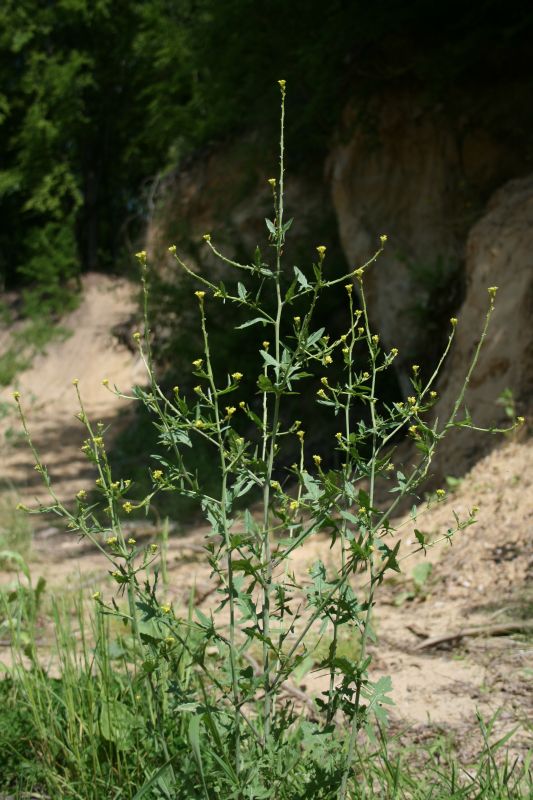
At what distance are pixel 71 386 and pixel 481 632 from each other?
11166 millimetres

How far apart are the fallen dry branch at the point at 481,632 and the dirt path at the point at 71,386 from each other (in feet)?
23.9

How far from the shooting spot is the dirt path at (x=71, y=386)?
39.9 ft

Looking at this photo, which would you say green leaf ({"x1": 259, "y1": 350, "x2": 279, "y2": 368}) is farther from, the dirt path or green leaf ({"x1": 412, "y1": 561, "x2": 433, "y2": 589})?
the dirt path

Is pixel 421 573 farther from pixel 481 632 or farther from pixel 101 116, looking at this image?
pixel 101 116

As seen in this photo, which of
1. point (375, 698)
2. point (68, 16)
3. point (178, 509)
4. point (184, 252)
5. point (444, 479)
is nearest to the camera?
point (375, 698)

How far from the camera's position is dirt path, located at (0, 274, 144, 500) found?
39.9 ft

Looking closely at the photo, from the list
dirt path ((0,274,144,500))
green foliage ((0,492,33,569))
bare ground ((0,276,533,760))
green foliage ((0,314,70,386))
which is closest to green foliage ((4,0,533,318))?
green foliage ((0,314,70,386))

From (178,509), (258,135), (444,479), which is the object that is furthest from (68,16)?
(444,479)

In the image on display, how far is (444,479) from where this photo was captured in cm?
620

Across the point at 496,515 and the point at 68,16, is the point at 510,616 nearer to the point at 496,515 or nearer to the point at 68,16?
the point at 496,515

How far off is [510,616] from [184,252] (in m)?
7.22

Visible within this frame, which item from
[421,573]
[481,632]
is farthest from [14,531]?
[481,632]

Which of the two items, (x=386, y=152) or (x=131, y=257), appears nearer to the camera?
→ (x=386, y=152)

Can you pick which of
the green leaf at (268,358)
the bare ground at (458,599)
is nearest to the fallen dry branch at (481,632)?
the bare ground at (458,599)
